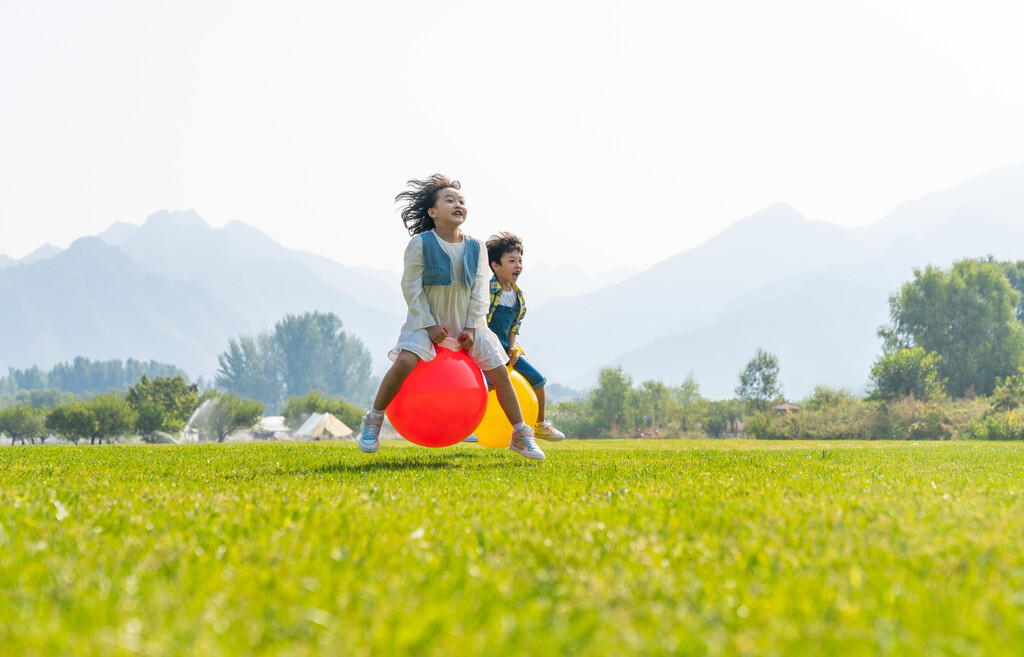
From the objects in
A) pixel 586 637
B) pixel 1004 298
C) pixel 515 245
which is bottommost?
pixel 586 637

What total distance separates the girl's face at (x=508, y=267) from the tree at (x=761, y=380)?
150 feet

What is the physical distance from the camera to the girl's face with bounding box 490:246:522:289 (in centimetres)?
910

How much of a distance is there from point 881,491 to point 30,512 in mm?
5439

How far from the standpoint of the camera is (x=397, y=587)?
7.94ft

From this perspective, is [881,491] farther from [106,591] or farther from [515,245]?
[515,245]

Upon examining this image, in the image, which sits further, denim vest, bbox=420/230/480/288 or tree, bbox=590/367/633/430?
tree, bbox=590/367/633/430

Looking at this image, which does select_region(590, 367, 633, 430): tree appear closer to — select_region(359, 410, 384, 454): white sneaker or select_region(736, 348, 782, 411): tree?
select_region(736, 348, 782, 411): tree

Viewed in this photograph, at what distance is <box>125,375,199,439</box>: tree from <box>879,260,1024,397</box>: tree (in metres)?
63.2

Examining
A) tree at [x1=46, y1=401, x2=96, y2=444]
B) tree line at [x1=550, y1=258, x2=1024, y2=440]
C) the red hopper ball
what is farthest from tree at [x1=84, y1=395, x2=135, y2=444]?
the red hopper ball

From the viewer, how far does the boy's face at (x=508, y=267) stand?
29.9 feet

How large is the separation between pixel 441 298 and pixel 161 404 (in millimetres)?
67265

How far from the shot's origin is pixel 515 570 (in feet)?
9.12

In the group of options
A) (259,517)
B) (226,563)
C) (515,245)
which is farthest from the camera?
(515,245)

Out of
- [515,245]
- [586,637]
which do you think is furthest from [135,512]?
[515,245]
